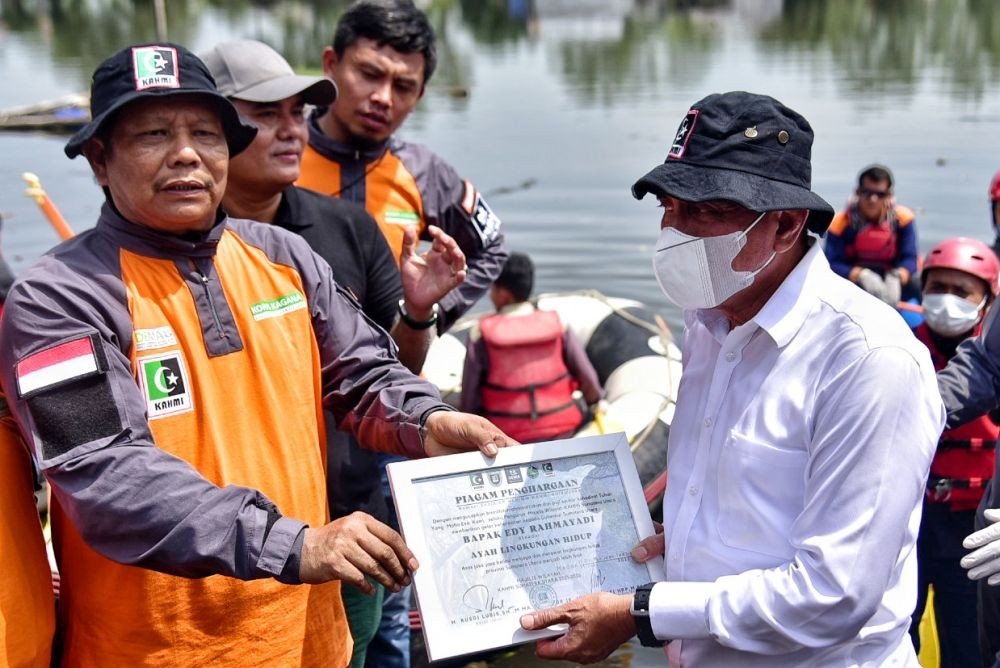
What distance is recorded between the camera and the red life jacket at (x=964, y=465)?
3684mm

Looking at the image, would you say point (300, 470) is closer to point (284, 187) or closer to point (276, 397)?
point (276, 397)

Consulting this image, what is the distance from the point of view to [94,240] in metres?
2.25

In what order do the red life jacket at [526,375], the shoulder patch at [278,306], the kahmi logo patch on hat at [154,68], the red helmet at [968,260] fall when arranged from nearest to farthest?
1. the kahmi logo patch on hat at [154,68]
2. the shoulder patch at [278,306]
3. the red helmet at [968,260]
4. the red life jacket at [526,375]

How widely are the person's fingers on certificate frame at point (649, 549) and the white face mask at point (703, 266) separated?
1.72ft

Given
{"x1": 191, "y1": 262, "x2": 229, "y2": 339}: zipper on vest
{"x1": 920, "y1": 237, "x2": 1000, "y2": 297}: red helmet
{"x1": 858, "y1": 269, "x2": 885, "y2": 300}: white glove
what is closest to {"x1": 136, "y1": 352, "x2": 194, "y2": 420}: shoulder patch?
{"x1": 191, "y1": 262, "x2": 229, "y2": 339}: zipper on vest

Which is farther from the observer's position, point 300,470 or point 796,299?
point 300,470

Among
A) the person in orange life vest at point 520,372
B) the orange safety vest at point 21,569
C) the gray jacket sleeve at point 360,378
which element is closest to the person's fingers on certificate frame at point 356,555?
the gray jacket sleeve at point 360,378

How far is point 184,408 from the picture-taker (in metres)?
2.19

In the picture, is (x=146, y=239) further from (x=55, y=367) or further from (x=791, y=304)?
(x=791, y=304)

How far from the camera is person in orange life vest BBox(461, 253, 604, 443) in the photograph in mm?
6262

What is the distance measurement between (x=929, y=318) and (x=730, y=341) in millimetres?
2202

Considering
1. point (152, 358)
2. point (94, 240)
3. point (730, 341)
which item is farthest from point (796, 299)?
point (94, 240)

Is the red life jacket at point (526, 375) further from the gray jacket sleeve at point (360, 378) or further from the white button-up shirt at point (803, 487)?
the white button-up shirt at point (803, 487)

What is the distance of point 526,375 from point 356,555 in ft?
13.9
